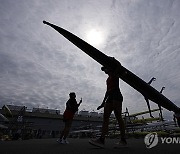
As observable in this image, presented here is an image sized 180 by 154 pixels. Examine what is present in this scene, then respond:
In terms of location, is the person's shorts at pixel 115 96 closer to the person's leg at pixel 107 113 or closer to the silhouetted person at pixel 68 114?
the person's leg at pixel 107 113

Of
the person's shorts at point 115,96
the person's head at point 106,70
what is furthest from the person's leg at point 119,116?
the person's head at point 106,70

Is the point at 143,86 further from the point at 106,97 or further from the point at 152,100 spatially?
the point at 106,97

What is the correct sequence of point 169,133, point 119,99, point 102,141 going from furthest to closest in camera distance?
point 169,133 < point 119,99 < point 102,141

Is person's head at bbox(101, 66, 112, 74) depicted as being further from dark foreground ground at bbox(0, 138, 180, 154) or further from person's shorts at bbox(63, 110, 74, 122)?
person's shorts at bbox(63, 110, 74, 122)

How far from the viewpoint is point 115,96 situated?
462 centimetres

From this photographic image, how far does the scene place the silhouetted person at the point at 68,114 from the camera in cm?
682

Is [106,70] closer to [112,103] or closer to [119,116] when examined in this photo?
[112,103]

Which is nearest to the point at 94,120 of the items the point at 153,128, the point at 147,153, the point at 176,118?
the point at 153,128

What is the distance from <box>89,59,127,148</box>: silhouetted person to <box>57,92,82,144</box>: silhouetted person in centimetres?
233

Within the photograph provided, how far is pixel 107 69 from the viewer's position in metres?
4.77

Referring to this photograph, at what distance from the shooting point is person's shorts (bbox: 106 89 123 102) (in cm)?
461

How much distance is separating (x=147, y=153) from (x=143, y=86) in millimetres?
2403

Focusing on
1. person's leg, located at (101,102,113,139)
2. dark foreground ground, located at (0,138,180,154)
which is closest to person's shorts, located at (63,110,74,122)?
dark foreground ground, located at (0,138,180,154)

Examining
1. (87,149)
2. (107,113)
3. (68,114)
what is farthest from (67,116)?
(87,149)
